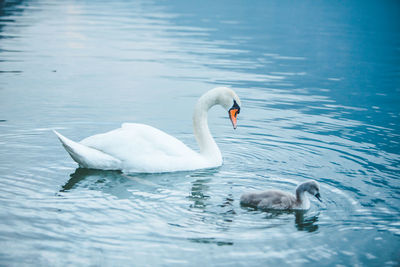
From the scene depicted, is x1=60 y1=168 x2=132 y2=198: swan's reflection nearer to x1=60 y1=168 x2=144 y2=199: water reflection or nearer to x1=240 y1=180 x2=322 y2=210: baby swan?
x1=60 y1=168 x2=144 y2=199: water reflection

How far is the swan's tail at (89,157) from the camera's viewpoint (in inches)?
354

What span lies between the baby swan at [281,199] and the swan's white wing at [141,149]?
6.04 ft

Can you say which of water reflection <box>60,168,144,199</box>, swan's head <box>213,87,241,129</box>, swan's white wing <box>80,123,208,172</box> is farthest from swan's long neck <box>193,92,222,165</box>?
water reflection <box>60,168,144,199</box>

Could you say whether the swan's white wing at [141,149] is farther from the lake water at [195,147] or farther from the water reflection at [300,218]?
the water reflection at [300,218]

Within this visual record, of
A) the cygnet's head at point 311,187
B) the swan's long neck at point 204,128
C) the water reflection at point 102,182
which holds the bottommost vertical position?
the water reflection at point 102,182

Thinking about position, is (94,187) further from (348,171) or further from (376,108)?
(376,108)

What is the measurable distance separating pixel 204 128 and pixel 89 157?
2210 mm

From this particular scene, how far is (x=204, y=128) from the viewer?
1028 cm

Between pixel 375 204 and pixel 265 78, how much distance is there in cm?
1082

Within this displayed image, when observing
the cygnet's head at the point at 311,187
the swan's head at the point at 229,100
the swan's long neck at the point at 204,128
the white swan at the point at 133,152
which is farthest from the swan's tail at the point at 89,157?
the cygnet's head at the point at 311,187

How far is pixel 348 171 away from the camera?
963 centimetres

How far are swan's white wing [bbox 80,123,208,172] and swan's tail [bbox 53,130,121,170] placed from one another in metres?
0.09

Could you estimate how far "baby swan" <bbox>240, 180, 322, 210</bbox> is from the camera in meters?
7.75

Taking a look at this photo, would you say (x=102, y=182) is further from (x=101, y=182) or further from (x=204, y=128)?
(x=204, y=128)
